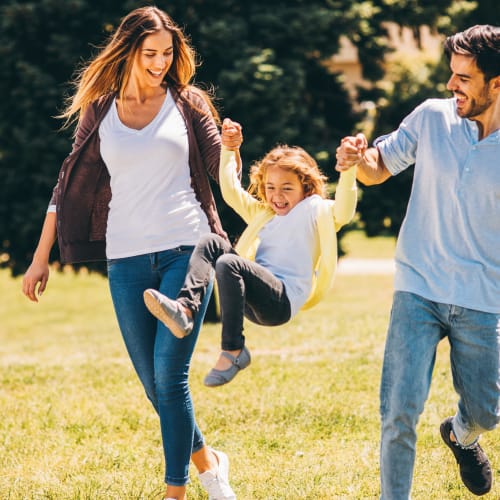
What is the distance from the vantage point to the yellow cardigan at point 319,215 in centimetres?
438

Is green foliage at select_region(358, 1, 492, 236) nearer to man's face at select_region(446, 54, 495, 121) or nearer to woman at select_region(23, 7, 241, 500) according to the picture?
woman at select_region(23, 7, 241, 500)

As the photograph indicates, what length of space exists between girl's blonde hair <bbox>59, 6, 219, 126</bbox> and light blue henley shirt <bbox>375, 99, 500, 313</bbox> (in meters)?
1.27

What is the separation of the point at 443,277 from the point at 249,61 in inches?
280

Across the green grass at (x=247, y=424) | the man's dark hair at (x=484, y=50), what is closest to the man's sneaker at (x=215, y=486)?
the green grass at (x=247, y=424)

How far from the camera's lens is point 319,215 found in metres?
4.58

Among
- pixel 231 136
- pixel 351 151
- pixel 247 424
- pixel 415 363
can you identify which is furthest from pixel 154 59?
pixel 247 424

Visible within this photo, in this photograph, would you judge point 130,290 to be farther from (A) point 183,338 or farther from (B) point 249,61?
(B) point 249,61

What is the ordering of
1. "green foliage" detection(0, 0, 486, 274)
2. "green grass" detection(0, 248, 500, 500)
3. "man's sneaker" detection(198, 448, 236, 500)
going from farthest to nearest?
"green foliage" detection(0, 0, 486, 274) < "green grass" detection(0, 248, 500, 500) < "man's sneaker" detection(198, 448, 236, 500)

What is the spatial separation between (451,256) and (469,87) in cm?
70

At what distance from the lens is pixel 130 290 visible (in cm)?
440

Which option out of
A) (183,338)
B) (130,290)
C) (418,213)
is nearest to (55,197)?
(130,290)

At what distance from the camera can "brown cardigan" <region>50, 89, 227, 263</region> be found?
4.52 meters

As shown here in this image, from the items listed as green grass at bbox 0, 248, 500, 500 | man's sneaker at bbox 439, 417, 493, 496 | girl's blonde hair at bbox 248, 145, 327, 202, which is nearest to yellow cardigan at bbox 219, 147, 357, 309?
girl's blonde hair at bbox 248, 145, 327, 202

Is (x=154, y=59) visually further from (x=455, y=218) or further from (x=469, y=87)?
(x=455, y=218)
